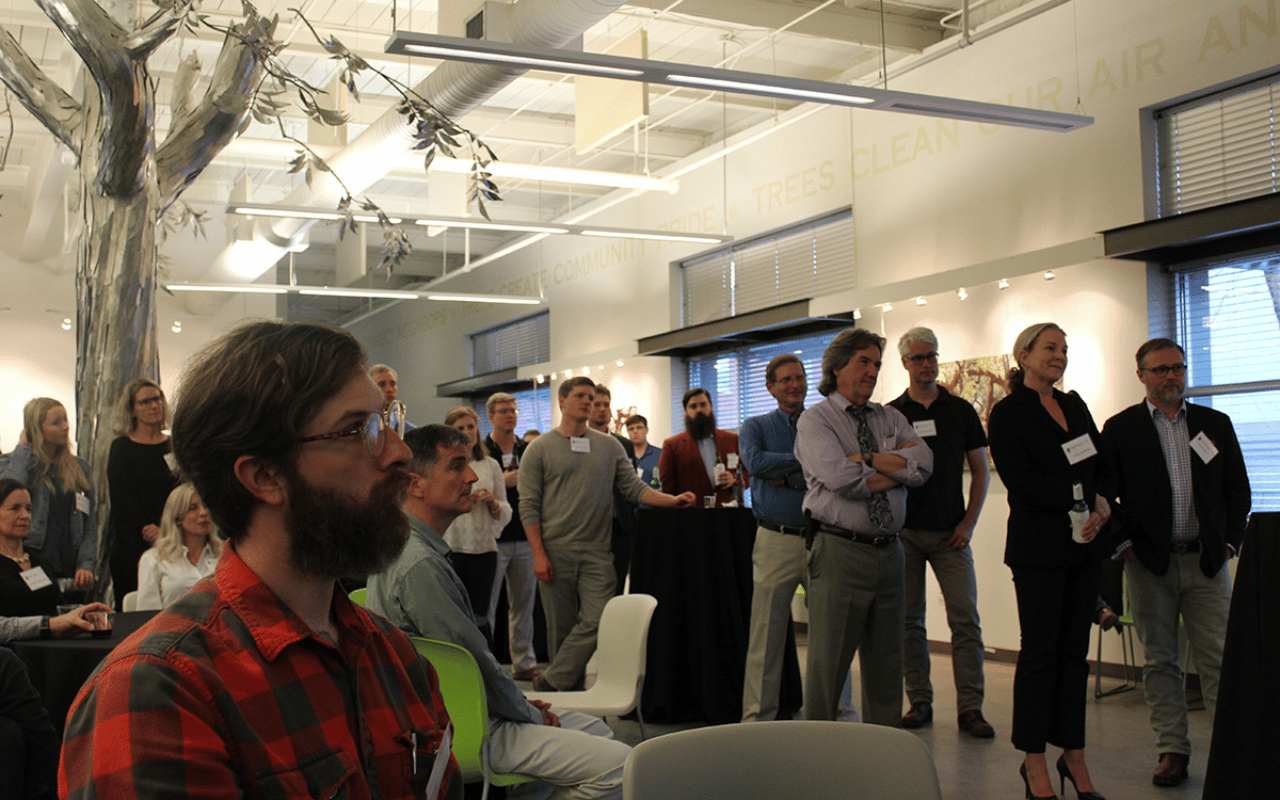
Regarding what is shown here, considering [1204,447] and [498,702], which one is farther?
[1204,447]

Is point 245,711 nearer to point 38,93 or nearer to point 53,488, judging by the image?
point 38,93

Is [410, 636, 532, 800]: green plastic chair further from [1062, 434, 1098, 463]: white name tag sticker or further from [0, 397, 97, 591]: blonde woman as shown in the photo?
[0, 397, 97, 591]: blonde woman

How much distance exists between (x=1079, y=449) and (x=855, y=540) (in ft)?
2.73

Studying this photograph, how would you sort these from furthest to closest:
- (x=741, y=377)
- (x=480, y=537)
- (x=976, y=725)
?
1. (x=741, y=377)
2. (x=480, y=537)
3. (x=976, y=725)

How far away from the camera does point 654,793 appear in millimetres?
1471

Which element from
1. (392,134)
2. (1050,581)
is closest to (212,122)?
(1050,581)

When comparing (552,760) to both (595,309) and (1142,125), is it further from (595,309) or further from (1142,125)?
(595,309)

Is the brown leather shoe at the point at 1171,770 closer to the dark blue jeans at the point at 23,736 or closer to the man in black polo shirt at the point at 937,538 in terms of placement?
the man in black polo shirt at the point at 937,538

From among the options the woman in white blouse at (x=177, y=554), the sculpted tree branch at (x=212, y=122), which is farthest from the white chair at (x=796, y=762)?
the woman in white blouse at (x=177, y=554)

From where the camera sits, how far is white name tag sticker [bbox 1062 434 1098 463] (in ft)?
11.4

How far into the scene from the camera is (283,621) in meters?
1.06

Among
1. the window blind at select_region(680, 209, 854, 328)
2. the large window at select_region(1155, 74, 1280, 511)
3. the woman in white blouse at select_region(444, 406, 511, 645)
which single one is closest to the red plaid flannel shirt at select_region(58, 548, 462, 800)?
the woman in white blouse at select_region(444, 406, 511, 645)

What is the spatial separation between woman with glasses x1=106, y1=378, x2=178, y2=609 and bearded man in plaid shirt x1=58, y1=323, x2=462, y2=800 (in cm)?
282

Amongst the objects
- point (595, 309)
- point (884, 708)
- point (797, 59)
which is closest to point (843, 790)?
point (884, 708)
